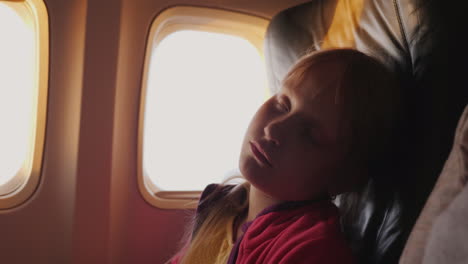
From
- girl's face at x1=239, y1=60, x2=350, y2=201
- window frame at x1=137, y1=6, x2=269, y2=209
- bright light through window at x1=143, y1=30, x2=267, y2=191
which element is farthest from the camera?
bright light through window at x1=143, y1=30, x2=267, y2=191

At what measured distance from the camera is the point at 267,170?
81cm

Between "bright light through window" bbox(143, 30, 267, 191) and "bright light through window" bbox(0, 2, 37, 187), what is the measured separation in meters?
0.40

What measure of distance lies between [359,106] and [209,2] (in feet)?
2.81

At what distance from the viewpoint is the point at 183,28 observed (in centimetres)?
149

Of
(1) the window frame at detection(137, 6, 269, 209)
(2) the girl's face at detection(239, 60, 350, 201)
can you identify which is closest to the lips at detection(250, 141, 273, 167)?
(2) the girl's face at detection(239, 60, 350, 201)

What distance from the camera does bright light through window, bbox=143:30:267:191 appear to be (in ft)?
5.01

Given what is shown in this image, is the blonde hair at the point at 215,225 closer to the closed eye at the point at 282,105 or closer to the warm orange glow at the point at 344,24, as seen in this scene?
the closed eye at the point at 282,105

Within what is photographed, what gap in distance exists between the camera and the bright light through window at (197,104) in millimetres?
1527

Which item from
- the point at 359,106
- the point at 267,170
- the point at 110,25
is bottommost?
the point at 267,170

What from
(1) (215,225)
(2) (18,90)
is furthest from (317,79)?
(2) (18,90)

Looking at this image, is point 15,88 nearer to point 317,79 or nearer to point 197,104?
point 197,104

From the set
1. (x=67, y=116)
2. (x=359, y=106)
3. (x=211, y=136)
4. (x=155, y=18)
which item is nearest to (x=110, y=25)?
(x=155, y=18)

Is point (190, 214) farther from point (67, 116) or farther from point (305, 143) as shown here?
point (305, 143)

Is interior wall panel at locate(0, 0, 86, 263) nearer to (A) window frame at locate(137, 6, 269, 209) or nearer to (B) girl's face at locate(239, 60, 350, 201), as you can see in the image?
(A) window frame at locate(137, 6, 269, 209)
